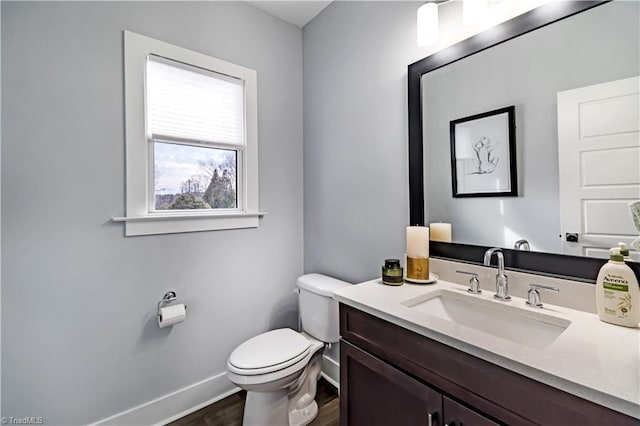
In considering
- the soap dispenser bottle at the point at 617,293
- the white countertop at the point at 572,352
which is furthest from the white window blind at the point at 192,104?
the soap dispenser bottle at the point at 617,293

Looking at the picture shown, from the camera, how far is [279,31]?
2109 mm

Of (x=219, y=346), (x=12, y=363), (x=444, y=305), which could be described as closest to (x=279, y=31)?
(x=444, y=305)

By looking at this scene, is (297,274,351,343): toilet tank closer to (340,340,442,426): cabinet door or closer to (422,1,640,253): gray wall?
(340,340,442,426): cabinet door

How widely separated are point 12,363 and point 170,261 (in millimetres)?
745

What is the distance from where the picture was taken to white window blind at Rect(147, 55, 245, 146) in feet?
5.29

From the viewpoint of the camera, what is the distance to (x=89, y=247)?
1412 mm

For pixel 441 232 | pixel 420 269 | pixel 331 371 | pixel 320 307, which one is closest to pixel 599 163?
pixel 441 232

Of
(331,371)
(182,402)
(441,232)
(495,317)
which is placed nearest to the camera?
(495,317)

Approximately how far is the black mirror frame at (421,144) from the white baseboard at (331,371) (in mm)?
1079

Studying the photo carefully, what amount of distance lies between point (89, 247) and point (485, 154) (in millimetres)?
1940

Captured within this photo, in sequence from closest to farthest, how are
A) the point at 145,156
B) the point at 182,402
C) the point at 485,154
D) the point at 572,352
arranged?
1. the point at 572,352
2. the point at 485,154
3. the point at 145,156
4. the point at 182,402

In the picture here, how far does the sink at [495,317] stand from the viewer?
910mm

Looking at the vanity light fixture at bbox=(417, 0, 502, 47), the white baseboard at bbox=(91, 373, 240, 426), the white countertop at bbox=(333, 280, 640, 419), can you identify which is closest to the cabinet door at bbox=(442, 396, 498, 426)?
the white countertop at bbox=(333, 280, 640, 419)

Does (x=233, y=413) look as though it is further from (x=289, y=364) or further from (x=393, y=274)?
(x=393, y=274)
